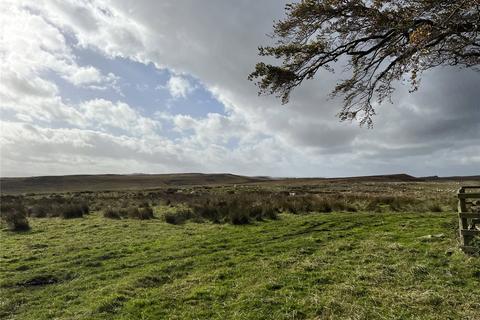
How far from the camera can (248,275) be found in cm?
1026

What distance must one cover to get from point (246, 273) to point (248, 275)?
21 centimetres

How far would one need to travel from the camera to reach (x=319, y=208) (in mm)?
25766

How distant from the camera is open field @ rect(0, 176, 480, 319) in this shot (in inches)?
307

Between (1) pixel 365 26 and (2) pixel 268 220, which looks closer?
(1) pixel 365 26

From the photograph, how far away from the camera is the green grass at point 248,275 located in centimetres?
776

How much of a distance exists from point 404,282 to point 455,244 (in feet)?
13.5

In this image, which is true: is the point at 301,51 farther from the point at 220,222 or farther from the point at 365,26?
the point at 220,222

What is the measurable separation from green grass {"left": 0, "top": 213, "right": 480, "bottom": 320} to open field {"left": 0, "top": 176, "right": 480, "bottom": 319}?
34 millimetres

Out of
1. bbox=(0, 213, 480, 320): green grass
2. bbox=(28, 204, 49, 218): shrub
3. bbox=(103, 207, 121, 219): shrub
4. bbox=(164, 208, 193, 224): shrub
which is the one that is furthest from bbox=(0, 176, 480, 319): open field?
bbox=(28, 204, 49, 218): shrub

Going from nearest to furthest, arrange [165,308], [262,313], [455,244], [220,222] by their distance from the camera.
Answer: [262,313]
[165,308]
[455,244]
[220,222]

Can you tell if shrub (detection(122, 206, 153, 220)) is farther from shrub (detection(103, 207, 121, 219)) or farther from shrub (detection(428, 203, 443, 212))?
shrub (detection(428, 203, 443, 212))

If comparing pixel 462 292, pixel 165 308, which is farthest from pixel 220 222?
pixel 462 292

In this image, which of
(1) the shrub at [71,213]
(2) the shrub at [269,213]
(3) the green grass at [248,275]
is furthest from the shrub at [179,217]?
(1) the shrub at [71,213]

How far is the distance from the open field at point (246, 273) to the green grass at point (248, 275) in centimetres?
3
